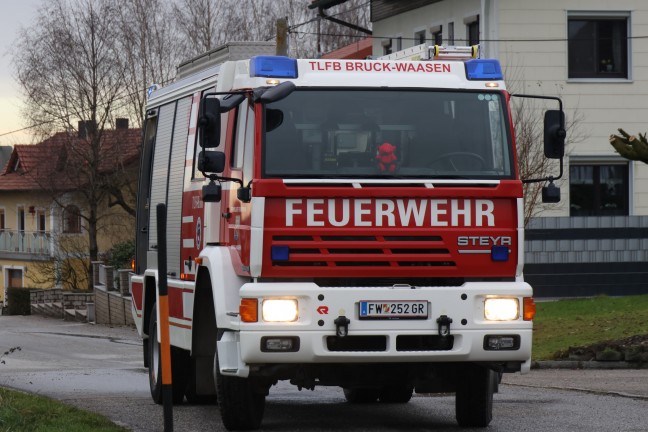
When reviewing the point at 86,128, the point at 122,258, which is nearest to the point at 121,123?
the point at 86,128

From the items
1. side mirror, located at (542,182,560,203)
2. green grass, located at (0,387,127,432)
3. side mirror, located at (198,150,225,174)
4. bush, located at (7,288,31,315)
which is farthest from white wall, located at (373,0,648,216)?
bush, located at (7,288,31,315)

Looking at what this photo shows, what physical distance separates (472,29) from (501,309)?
76.1 feet

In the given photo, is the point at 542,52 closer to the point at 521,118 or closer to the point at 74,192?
the point at 521,118

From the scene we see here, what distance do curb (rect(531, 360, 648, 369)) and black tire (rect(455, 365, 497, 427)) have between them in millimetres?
7069

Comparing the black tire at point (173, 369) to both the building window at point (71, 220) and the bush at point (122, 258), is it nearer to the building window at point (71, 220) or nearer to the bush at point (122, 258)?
the bush at point (122, 258)

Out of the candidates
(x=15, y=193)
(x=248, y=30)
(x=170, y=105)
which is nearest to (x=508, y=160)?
(x=170, y=105)

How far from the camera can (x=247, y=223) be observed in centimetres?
1055

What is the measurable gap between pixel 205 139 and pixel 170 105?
3.05 metres

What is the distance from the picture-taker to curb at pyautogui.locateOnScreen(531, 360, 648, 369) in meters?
18.3

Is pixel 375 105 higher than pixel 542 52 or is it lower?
lower

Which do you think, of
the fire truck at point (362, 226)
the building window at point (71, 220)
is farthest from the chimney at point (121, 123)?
the fire truck at point (362, 226)

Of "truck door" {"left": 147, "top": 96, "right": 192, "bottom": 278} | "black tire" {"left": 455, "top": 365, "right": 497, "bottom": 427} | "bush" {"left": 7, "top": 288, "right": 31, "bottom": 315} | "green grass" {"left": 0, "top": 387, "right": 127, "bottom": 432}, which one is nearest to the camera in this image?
"green grass" {"left": 0, "top": 387, "right": 127, "bottom": 432}

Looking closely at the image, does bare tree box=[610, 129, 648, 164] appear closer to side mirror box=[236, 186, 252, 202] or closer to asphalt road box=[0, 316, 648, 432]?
asphalt road box=[0, 316, 648, 432]

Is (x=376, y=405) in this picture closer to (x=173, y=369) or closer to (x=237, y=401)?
(x=173, y=369)
